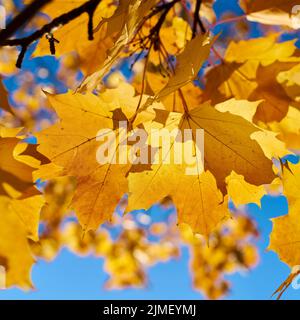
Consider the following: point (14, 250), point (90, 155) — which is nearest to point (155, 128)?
point (90, 155)

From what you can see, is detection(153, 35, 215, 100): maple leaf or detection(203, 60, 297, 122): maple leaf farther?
detection(203, 60, 297, 122): maple leaf

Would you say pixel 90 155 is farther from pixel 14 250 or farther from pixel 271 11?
pixel 271 11

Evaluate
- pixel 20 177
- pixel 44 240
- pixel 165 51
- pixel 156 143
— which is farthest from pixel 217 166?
pixel 44 240

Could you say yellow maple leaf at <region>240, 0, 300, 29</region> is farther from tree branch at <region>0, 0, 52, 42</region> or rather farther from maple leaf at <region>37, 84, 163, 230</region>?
tree branch at <region>0, 0, 52, 42</region>

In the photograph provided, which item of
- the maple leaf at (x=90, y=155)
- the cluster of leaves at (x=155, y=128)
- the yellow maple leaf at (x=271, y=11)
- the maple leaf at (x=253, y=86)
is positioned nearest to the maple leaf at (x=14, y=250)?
the cluster of leaves at (x=155, y=128)

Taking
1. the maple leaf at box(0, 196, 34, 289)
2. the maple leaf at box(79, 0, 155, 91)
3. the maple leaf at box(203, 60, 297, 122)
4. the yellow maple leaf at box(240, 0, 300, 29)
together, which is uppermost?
the yellow maple leaf at box(240, 0, 300, 29)

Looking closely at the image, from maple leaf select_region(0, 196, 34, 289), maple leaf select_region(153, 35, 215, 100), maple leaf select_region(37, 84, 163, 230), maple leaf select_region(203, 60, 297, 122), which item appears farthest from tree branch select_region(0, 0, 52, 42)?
maple leaf select_region(203, 60, 297, 122)

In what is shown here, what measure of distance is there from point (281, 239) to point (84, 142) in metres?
0.59

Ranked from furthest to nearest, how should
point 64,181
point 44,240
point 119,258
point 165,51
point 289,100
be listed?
point 119,258 → point 44,240 → point 64,181 → point 165,51 → point 289,100

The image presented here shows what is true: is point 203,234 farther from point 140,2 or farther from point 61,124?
point 140,2

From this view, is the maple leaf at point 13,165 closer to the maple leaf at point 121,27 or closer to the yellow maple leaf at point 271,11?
the maple leaf at point 121,27

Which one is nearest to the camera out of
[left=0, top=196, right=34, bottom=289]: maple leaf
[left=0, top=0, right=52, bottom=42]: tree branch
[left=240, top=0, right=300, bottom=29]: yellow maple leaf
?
[left=0, top=0, right=52, bottom=42]: tree branch

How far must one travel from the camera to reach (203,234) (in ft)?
3.59

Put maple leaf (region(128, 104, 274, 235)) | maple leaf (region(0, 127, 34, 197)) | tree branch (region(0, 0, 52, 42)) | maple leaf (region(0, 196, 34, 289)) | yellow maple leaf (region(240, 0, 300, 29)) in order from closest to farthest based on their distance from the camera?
tree branch (region(0, 0, 52, 42)), maple leaf (region(0, 196, 34, 289)), maple leaf (region(0, 127, 34, 197)), maple leaf (region(128, 104, 274, 235)), yellow maple leaf (region(240, 0, 300, 29))
